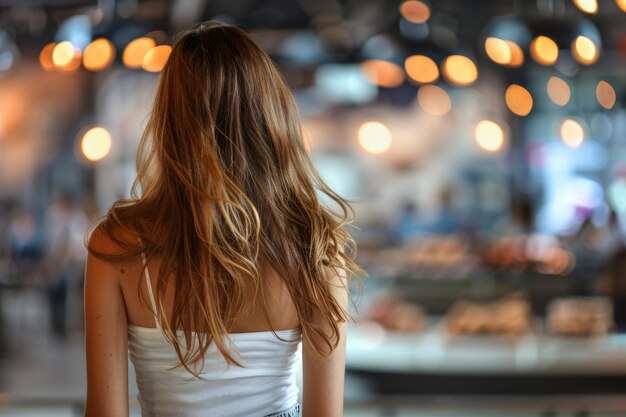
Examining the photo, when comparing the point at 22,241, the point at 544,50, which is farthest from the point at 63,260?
the point at 544,50

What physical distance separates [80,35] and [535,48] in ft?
8.95

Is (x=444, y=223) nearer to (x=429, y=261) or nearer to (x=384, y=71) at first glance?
(x=429, y=261)

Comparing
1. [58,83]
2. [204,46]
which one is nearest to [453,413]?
[204,46]

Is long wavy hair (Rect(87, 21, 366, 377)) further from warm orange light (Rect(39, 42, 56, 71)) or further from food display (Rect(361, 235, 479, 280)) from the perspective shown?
food display (Rect(361, 235, 479, 280))

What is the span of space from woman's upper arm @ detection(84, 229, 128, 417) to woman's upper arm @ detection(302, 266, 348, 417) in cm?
37

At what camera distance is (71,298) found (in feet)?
44.1

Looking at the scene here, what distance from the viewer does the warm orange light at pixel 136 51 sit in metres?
5.26

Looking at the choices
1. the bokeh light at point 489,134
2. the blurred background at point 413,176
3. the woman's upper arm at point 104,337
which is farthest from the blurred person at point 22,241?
the woman's upper arm at point 104,337

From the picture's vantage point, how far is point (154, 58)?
18.6 feet

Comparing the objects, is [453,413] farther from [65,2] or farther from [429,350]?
[65,2]

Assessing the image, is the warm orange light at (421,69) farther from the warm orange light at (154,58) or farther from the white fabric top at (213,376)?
the white fabric top at (213,376)

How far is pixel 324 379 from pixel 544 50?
3.85 m

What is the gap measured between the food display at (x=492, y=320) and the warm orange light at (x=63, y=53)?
A: 3.43 metres

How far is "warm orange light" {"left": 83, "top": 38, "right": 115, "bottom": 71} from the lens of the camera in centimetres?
529
